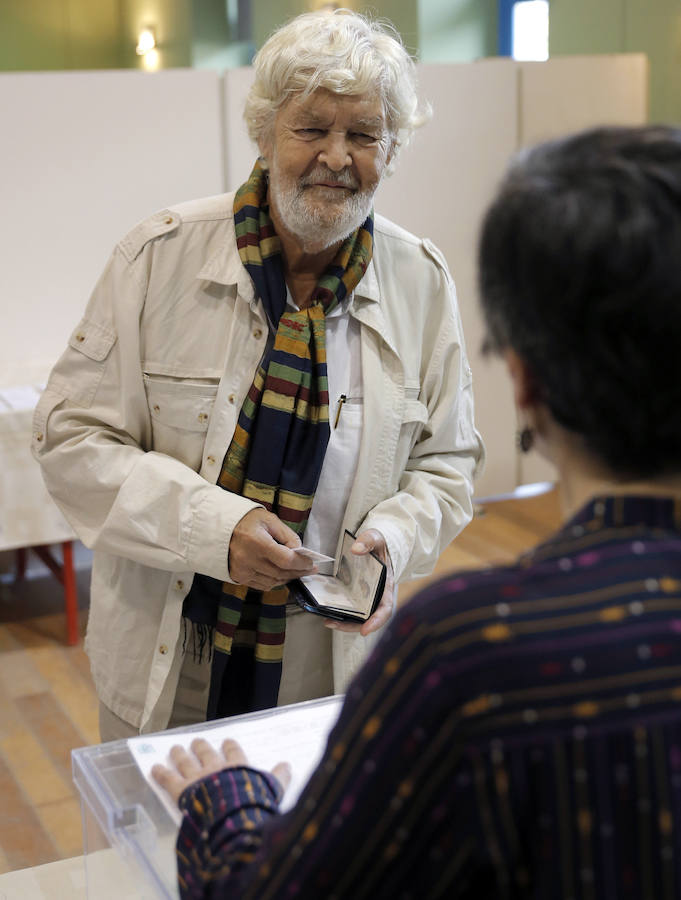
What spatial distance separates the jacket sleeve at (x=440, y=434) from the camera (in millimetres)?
1894

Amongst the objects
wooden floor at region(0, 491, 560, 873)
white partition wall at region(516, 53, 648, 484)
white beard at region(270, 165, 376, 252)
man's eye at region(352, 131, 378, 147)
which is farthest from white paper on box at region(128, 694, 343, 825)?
white partition wall at region(516, 53, 648, 484)

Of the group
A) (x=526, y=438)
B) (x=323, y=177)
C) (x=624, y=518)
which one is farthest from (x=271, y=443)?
(x=624, y=518)

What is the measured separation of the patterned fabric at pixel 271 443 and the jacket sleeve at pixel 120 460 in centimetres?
10

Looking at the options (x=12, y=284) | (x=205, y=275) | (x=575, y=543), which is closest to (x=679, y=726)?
(x=575, y=543)

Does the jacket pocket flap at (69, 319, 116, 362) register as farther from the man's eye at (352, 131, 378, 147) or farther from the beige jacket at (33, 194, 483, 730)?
the man's eye at (352, 131, 378, 147)

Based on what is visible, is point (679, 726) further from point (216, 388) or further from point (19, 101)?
point (19, 101)

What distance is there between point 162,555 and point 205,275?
45cm

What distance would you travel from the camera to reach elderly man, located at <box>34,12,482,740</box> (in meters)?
1.73

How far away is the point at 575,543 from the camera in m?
0.75

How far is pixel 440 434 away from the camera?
1.94 metres

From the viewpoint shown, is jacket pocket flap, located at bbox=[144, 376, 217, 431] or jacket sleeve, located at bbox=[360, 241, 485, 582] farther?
jacket sleeve, located at bbox=[360, 241, 485, 582]

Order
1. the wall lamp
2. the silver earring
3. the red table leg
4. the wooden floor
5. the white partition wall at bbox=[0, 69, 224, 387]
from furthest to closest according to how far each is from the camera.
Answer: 1. the wall lamp
2. the white partition wall at bbox=[0, 69, 224, 387]
3. the red table leg
4. the wooden floor
5. the silver earring

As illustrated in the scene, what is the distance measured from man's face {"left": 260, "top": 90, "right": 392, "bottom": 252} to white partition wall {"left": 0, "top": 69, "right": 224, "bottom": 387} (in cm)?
282

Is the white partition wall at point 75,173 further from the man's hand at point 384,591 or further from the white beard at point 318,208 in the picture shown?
the man's hand at point 384,591
